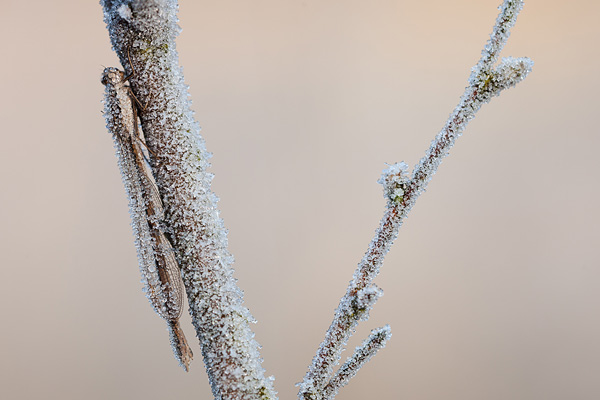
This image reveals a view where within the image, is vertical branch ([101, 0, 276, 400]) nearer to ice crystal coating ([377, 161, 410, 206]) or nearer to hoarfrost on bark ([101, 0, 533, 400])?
hoarfrost on bark ([101, 0, 533, 400])

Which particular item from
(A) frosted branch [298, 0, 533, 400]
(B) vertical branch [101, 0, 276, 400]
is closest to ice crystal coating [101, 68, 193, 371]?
(B) vertical branch [101, 0, 276, 400]

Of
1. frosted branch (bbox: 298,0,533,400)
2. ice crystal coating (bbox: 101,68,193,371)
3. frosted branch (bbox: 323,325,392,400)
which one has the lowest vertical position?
frosted branch (bbox: 323,325,392,400)

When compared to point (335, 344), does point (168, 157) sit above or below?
above

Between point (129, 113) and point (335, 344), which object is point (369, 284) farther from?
point (129, 113)

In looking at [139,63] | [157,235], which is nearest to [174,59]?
[139,63]

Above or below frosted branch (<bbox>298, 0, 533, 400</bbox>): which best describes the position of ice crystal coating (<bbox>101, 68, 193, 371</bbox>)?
above

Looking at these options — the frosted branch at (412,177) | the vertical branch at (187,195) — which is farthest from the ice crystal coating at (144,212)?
the frosted branch at (412,177)
